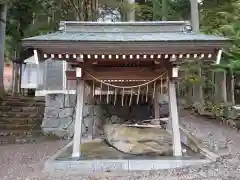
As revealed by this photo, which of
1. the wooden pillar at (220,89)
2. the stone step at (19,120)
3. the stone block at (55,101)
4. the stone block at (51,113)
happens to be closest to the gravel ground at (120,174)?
the stone block at (51,113)

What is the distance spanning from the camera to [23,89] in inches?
671

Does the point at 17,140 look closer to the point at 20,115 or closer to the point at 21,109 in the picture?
the point at 20,115

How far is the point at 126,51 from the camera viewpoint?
18.7 ft

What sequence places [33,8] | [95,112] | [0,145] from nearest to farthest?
[0,145] < [95,112] < [33,8]

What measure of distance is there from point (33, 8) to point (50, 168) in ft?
29.1

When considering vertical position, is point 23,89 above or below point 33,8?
below

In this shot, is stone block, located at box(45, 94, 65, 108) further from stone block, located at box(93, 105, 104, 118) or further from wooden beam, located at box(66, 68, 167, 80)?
wooden beam, located at box(66, 68, 167, 80)

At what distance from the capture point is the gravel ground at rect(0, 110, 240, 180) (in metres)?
5.07

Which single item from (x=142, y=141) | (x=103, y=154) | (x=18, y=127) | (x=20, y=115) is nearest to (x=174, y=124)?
(x=142, y=141)

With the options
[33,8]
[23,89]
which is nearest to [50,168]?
[33,8]

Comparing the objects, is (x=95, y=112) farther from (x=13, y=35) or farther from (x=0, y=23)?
(x=13, y=35)

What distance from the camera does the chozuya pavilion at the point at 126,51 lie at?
565 cm

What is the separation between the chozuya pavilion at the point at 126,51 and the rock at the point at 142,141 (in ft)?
1.72

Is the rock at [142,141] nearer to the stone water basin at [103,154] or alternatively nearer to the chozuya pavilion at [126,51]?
the stone water basin at [103,154]
